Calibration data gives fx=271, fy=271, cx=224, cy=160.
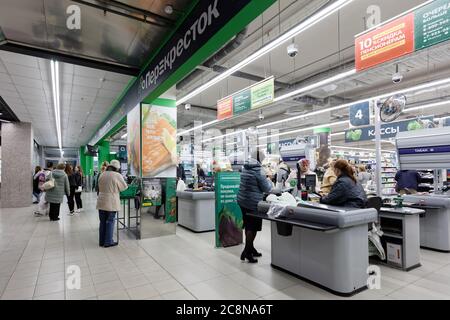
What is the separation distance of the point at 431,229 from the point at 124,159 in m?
12.1

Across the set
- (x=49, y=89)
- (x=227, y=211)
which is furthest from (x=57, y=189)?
(x=227, y=211)

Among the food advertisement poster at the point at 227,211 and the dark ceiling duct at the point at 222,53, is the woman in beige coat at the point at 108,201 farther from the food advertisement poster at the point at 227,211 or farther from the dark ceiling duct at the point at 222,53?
the dark ceiling duct at the point at 222,53

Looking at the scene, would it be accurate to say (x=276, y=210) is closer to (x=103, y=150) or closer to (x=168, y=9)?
(x=168, y=9)

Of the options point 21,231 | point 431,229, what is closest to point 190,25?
point 431,229

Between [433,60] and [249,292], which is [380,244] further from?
[433,60]

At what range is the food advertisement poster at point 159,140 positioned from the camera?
18.8 feet

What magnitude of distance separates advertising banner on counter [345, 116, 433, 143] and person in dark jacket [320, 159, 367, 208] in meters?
5.12

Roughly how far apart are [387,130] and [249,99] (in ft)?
19.9

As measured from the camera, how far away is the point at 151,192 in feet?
18.8

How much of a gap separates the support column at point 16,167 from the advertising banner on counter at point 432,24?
12904mm

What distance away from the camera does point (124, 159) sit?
43.3ft

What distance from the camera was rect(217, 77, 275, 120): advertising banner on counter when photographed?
5.68 metres

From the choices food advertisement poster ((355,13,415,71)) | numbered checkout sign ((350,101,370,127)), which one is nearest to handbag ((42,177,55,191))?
food advertisement poster ((355,13,415,71))
